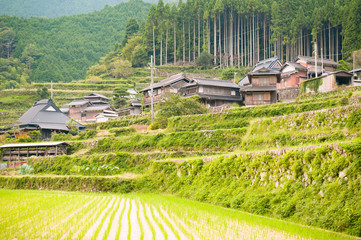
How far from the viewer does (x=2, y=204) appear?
14523 mm

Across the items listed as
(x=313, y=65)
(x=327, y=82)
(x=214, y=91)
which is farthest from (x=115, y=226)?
(x=313, y=65)

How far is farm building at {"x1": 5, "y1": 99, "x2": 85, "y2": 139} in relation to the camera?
137 feet

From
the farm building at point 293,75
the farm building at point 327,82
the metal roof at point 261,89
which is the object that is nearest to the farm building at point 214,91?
the metal roof at point 261,89

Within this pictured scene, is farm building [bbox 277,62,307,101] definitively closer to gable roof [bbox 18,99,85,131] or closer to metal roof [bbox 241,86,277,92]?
metal roof [bbox 241,86,277,92]

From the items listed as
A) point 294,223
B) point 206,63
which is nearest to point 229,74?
point 206,63

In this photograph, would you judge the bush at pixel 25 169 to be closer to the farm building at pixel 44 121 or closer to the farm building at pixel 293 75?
the farm building at pixel 44 121

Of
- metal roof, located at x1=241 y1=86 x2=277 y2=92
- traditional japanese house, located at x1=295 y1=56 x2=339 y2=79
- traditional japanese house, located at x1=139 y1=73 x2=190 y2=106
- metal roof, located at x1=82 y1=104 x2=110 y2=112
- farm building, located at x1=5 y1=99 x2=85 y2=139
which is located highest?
traditional japanese house, located at x1=295 y1=56 x2=339 y2=79

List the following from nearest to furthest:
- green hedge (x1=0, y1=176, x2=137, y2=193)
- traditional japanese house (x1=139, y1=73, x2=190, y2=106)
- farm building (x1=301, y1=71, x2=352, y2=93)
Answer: green hedge (x1=0, y1=176, x2=137, y2=193) → farm building (x1=301, y1=71, x2=352, y2=93) → traditional japanese house (x1=139, y1=73, x2=190, y2=106)

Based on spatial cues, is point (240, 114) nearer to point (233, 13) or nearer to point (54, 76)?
point (233, 13)

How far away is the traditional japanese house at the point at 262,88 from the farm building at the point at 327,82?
18.3 feet

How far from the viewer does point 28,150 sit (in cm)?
3130

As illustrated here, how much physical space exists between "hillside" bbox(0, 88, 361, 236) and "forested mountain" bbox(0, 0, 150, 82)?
224 feet

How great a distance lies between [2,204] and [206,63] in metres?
61.8

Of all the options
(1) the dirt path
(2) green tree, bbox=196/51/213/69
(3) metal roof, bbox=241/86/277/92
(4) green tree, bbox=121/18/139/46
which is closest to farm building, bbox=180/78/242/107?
(3) metal roof, bbox=241/86/277/92
